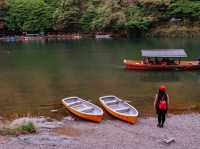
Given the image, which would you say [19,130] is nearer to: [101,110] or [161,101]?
[101,110]

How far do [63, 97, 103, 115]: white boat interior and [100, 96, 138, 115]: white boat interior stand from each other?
116 cm

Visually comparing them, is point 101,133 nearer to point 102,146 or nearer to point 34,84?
point 102,146

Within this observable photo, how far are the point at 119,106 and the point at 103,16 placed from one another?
3170 inches

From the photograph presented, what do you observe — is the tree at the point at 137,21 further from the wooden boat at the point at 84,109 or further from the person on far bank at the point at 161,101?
the person on far bank at the point at 161,101

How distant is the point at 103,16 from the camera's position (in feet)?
368

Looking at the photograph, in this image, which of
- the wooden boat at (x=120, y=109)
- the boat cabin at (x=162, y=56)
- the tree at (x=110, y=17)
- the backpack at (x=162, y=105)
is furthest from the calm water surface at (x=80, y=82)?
the tree at (x=110, y=17)

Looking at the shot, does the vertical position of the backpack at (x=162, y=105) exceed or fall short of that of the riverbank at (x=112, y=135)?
it exceeds it

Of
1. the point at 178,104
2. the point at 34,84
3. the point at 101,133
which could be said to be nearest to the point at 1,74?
the point at 34,84

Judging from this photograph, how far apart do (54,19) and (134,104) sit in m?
81.5

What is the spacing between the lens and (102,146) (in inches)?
943

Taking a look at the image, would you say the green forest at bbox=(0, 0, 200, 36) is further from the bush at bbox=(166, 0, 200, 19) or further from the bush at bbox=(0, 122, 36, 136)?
the bush at bbox=(0, 122, 36, 136)

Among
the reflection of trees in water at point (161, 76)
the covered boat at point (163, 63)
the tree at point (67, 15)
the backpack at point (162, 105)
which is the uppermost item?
the tree at point (67, 15)

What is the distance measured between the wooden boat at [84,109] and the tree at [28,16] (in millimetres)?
83963

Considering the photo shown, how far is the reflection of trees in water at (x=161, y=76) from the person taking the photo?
4966 centimetres
